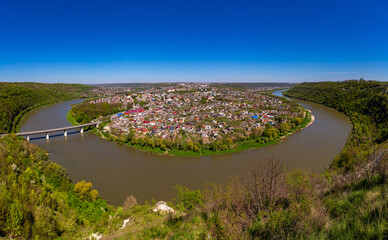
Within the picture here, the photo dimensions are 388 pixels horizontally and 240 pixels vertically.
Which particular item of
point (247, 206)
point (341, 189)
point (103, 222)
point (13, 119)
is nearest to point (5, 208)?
point (103, 222)

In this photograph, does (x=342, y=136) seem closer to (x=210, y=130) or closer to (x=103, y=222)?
(x=210, y=130)

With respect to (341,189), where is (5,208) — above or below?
below

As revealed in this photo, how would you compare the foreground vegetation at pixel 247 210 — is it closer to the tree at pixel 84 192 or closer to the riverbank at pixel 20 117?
the tree at pixel 84 192

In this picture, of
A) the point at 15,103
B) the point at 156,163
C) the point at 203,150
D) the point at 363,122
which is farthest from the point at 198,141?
the point at 15,103

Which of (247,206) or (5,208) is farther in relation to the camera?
(5,208)

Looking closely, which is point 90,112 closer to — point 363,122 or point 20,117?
point 20,117

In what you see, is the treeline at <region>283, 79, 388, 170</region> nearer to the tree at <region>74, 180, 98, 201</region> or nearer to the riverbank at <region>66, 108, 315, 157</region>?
the riverbank at <region>66, 108, 315, 157</region>
